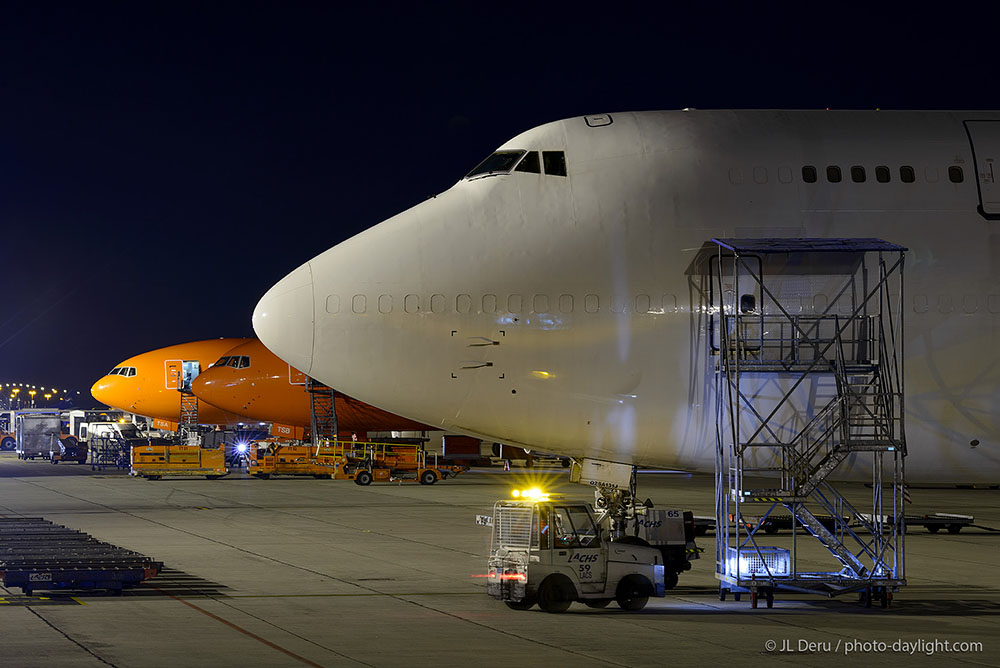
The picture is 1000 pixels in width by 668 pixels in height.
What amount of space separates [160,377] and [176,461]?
554 inches

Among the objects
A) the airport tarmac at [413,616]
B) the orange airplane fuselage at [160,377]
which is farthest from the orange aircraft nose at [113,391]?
→ the airport tarmac at [413,616]

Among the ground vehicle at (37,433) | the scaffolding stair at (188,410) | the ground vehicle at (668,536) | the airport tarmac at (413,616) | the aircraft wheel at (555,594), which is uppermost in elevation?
the scaffolding stair at (188,410)

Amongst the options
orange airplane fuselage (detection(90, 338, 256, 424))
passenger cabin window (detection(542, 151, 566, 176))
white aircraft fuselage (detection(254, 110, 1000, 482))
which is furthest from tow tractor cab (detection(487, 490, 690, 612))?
orange airplane fuselage (detection(90, 338, 256, 424))

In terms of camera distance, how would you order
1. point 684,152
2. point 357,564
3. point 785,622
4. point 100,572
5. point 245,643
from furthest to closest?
point 357,564, point 100,572, point 684,152, point 785,622, point 245,643

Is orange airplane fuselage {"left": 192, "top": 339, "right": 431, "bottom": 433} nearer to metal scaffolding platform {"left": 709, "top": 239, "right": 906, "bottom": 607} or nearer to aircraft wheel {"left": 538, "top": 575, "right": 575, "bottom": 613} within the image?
aircraft wheel {"left": 538, "top": 575, "right": 575, "bottom": 613}

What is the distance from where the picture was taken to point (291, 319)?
611 inches

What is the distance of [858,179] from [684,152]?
222 centimetres

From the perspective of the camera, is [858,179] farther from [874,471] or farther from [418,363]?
[418,363]

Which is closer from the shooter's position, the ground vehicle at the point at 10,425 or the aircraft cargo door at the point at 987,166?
the aircraft cargo door at the point at 987,166

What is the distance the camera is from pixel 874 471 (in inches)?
612

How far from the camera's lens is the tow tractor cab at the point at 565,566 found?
52.0 ft

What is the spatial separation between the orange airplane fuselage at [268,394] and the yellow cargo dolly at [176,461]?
590 centimetres

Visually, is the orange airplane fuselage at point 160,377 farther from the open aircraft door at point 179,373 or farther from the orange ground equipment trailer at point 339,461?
the orange ground equipment trailer at point 339,461

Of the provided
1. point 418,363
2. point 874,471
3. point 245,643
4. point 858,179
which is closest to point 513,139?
point 418,363
